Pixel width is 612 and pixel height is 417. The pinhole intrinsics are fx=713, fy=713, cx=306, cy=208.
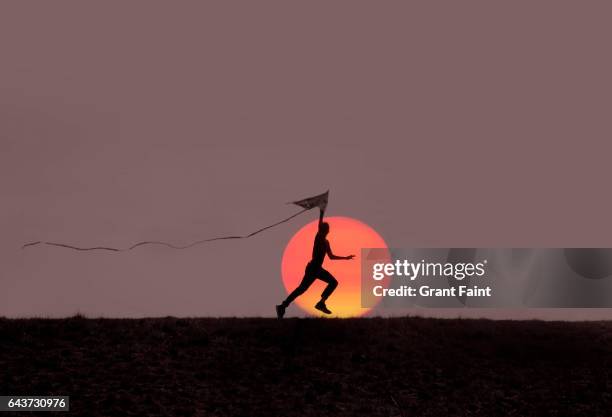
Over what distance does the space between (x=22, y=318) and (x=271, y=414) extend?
8.75 meters

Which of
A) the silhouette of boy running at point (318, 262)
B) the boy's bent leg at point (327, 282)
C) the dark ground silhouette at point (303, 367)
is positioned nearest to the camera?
the dark ground silhouette at point (303, 367)

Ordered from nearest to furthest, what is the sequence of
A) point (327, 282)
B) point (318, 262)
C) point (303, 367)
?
1. point (303, 367)
2. point (318, 262)
3. point (327, 282)

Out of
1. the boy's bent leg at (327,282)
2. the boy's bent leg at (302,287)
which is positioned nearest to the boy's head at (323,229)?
the boy's bent leg at (327,282)

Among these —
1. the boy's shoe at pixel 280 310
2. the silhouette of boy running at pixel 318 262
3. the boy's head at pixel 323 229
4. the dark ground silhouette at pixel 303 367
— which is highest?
the boy's head at pixel 323 229

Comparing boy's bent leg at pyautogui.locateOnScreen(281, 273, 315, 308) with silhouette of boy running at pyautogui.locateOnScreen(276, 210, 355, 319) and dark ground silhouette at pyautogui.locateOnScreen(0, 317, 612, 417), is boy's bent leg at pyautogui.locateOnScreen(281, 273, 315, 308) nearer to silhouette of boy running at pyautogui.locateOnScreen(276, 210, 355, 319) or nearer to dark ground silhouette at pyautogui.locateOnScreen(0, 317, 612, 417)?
silhouette of boy running at pyautogui.locateOnScreen(276, 210, 355, 319)

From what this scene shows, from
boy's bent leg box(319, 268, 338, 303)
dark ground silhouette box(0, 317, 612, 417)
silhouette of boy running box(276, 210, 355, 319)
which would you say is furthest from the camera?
boy's bent leg box(319, 268, 338, 303)

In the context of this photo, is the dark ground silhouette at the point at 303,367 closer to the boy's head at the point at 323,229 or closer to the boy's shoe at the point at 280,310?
the boy's shoe at the point at 280,310

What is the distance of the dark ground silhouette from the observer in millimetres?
16453

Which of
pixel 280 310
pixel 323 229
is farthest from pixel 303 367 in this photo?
pixel 323 229

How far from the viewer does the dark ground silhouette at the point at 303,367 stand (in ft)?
54.0

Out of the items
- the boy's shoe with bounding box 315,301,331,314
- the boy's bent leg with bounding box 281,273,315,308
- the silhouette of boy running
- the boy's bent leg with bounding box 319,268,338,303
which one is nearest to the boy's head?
the silhouette of boy running

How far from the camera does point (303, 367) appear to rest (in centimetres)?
1839

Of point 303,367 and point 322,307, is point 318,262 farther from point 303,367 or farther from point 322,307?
point 303,367

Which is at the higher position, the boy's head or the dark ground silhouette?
the boy's head
